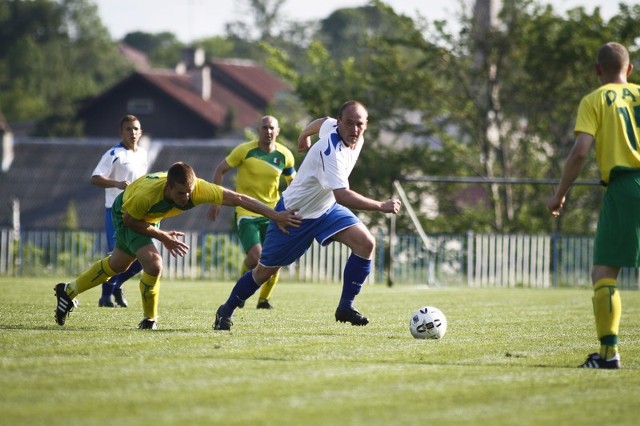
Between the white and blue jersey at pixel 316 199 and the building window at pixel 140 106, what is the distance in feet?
204

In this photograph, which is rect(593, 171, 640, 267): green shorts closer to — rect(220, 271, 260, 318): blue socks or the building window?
Answer: rect(220, 271, 260, 318): blue socks

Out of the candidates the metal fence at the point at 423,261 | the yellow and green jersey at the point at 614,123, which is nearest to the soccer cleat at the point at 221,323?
the yellow and green jersey at the point at 614,123

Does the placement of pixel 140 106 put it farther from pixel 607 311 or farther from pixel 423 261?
pixel 607 311

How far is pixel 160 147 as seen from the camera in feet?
177

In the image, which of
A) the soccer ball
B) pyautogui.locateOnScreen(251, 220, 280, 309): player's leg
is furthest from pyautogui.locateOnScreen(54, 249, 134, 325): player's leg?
pyautogui.locateOnScreen(251, 220, 280, 309): player's leg

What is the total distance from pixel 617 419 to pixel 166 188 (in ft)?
16.1

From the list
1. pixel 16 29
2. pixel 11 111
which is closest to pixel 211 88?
pixel 11 111

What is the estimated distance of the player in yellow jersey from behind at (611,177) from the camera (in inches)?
328

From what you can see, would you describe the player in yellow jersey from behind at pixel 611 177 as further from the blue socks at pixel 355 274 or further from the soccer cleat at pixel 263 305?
the soccer cleat at pixel 263 305

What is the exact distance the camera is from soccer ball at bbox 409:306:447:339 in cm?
1023

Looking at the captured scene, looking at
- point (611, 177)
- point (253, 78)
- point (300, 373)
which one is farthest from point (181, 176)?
point (253, 78)

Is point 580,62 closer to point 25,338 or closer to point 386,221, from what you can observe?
point 386,221

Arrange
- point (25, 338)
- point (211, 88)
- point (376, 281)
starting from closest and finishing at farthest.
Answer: point (25, 338) < point (376, 281) < point (211, 88)

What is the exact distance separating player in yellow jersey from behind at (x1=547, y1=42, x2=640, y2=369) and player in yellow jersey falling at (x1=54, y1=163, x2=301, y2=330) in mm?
2941
